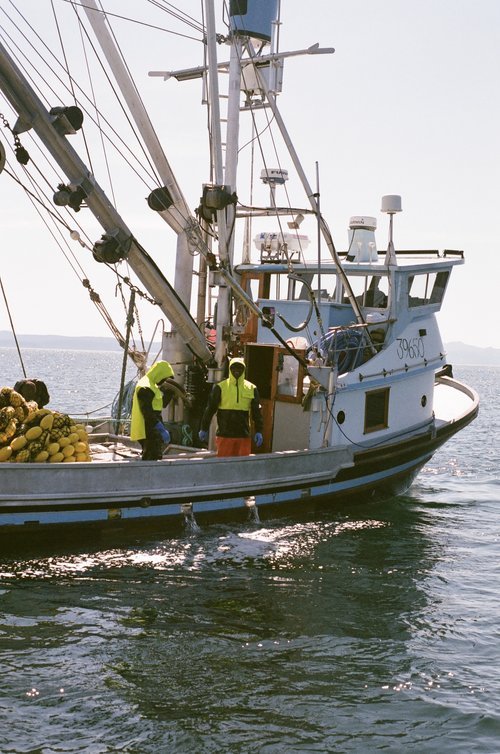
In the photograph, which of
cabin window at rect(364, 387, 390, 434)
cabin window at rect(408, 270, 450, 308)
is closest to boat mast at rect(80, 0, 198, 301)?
cabin window at rect(364, 387, 390, 434)

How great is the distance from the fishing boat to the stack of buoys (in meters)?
0.40

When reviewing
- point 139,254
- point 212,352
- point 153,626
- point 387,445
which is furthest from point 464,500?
point 153,626

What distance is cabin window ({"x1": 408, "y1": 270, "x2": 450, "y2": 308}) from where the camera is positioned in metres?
15.4

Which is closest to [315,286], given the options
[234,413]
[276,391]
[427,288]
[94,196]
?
[427,288]

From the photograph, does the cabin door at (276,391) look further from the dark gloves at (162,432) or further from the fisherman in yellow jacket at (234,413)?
the dark gloves at (162,432)

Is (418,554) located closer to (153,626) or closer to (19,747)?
(153,626)

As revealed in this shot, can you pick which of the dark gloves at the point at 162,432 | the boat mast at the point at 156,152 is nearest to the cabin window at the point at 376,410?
the boat mast at the point at 156,152

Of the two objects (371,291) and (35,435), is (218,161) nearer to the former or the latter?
(371,291)

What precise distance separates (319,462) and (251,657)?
5.24 m

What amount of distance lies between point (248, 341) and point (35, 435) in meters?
5.12

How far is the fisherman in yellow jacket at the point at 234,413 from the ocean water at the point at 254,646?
122cm

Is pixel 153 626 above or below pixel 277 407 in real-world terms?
Answer: below

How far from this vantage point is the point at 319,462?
42.2ft

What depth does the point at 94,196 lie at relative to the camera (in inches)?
455
